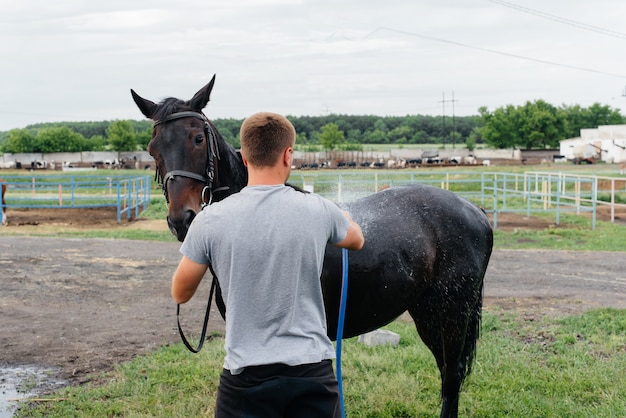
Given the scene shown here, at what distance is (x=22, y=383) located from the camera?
5.10 m

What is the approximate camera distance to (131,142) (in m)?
80.2

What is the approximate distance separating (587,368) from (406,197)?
2348 millimetres

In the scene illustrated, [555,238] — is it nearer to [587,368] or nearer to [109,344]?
[587,368]

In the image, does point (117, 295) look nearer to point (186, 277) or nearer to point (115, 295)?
point (115, 295)

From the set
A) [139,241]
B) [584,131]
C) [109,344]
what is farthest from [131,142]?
[109,344]

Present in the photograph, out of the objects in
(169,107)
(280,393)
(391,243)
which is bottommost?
(280,393)

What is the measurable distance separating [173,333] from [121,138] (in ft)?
254

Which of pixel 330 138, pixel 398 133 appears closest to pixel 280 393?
pixel 330 138

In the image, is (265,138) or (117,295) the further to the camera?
(117,295)

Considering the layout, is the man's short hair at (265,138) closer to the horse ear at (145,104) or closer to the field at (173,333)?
the horse ear at (145,104)

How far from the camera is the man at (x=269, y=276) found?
76.8 inches

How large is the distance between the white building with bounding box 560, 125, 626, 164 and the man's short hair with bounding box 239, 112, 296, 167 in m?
60.8

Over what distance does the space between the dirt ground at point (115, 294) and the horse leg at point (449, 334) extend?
2.84m

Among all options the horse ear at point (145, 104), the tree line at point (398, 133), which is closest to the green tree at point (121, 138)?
the tree line at point (398, 133)
